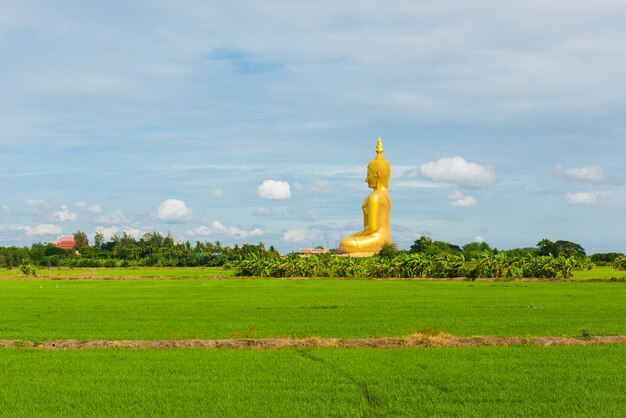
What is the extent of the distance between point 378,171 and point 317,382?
72.8 m

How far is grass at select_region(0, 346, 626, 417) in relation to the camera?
9914 mm

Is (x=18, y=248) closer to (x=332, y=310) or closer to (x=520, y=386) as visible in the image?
(x=332, y=310)

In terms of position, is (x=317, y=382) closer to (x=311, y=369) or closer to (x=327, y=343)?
(x=311, y=369)

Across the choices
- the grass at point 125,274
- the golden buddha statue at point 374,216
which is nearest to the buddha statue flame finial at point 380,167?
the golden buddha statue at point 374,216

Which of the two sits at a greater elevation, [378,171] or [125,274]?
[378,171]

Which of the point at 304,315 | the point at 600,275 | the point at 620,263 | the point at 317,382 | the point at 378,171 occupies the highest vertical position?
the point at 378,171

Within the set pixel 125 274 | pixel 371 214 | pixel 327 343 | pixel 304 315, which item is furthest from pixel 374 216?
pixel 327 343


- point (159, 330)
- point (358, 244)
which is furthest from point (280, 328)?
point (358, 244)

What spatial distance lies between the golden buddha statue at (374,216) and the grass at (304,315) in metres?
48.0

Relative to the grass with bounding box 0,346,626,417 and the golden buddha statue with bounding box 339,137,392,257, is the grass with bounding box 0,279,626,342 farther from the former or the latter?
the golden buddha statue with bounding box 339,137,392,257

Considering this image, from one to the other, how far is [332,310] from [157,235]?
4187 inches

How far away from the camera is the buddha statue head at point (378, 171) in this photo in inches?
3295

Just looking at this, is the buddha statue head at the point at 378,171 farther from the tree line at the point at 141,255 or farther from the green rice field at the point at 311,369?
the green rice field at the point at 311,369

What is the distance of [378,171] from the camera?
8356 cm
